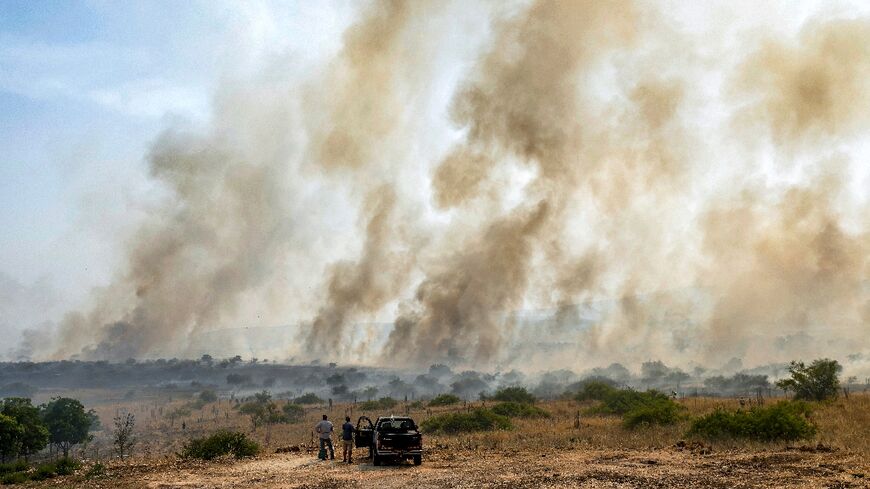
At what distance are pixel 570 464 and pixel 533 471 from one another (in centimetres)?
177

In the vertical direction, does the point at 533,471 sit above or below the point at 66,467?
below

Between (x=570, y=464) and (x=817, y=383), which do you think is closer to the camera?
(x=570, y=464)

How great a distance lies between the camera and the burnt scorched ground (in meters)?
17.7

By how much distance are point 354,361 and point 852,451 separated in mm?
150929

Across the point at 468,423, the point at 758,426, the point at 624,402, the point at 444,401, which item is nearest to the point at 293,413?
the point at 444,401

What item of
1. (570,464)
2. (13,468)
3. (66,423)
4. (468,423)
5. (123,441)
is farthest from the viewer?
(66,423)

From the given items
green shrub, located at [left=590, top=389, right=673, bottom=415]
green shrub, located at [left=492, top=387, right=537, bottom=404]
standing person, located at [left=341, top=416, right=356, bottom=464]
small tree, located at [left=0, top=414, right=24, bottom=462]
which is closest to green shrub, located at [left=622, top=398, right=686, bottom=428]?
green shrub, located at [left=590, top=389, right=673, bottom=415]

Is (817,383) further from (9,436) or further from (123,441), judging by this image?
(9,436)

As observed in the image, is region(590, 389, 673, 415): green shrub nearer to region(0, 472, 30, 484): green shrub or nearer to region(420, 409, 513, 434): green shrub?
region(420, 409, 513, 434): green shrub

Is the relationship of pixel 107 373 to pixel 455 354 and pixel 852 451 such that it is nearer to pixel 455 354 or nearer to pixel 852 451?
pixel 455 354

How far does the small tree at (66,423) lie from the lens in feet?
142

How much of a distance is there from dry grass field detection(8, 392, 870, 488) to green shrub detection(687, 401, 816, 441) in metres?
0.70

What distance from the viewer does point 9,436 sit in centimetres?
3147

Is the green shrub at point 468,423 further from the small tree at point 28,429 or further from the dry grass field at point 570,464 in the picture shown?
the small tree at point 28,429
